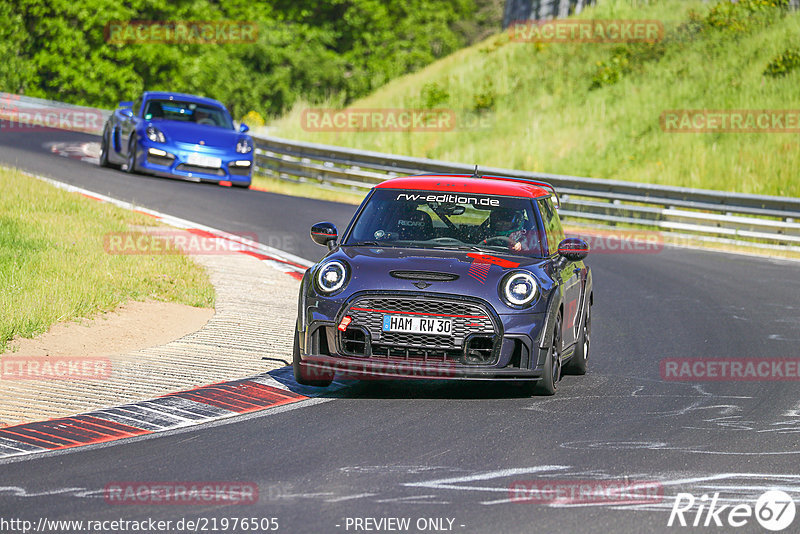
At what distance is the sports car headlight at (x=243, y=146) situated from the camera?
23016 millimetres

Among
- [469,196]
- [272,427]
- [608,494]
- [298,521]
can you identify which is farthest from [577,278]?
[298,521]

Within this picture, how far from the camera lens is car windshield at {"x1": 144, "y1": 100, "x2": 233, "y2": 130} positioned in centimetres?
2309

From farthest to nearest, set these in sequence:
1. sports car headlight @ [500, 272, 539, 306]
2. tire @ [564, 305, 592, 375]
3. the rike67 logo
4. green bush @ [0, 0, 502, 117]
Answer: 1. green bush @ [0, 0, 502, 117]
2. tire @ [564, 305, 592, 375]
3. sports car headlight @ [500, 272, 539, 306]
4. the rike67 logo

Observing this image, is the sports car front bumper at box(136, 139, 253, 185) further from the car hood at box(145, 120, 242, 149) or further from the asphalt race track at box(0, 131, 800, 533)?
the asphalt race track at box(0, 131, 800, 533)

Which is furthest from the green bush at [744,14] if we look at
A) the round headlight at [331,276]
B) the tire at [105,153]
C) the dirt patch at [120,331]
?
the round headlight at [331,276]

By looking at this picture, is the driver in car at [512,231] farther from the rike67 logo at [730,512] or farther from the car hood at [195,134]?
the car hood at [195,134]

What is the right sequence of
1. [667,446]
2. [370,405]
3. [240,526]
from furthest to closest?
[370,405]
[667,446]
[240,526]

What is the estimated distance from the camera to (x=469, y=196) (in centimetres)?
943

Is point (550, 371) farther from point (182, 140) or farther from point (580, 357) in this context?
point (182, 140)

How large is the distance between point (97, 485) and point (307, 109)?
106 ft

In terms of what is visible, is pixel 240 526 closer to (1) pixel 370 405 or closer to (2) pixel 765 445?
(1) pixel 370 405

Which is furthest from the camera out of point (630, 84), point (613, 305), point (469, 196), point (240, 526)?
point (630, 84)

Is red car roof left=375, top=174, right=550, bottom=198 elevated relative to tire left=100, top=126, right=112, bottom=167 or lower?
elevated

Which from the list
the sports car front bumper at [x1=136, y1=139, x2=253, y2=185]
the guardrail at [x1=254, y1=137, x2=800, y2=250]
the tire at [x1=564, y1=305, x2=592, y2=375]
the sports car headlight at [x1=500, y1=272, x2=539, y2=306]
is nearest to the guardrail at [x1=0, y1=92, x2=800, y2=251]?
the guardrail at [x1=254, y1=137, x2=800, y2=250]
